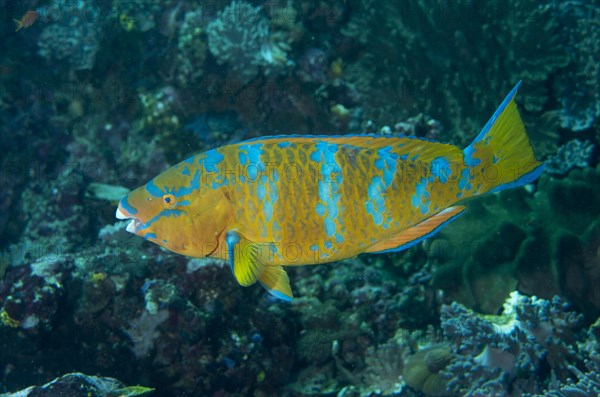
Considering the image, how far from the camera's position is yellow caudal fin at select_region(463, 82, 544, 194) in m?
3.18

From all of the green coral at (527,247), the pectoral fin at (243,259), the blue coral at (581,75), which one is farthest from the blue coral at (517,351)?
the blue coral at (581,75)

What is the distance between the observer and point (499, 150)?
10.5 ft

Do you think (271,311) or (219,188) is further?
(271,311)

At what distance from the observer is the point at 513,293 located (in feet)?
16.6

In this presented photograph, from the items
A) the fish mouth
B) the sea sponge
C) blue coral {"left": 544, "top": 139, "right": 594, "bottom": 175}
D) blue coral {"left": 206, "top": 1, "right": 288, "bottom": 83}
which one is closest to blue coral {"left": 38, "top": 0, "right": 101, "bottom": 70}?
blue coral {"left": 206, "top": 1, "right": 288, "bottom": 83}

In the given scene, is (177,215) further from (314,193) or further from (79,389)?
(79,389)

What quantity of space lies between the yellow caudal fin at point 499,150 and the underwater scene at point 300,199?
0.02 metres

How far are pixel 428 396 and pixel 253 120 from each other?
5.43 meters

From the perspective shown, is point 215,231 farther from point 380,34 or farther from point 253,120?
point 380,34

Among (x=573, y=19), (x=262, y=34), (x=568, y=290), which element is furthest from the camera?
(x=262, y=34)

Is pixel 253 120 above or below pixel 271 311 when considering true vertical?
above

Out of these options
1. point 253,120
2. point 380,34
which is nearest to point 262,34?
point 253,120

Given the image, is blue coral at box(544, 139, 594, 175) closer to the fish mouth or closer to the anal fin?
the anal fin

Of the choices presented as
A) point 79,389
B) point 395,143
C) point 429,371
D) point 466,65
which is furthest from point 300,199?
point 466,65
